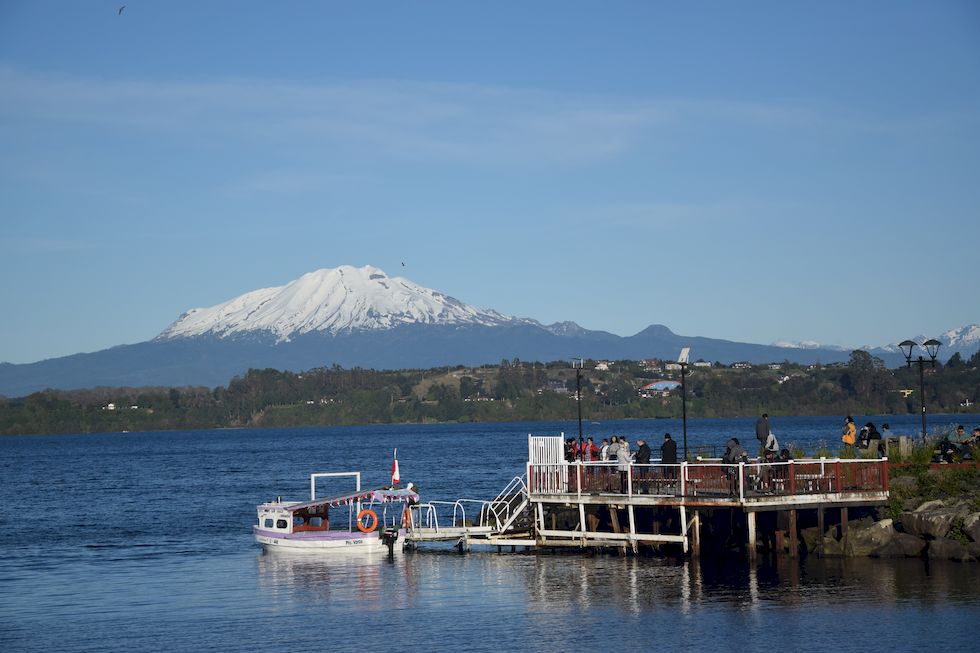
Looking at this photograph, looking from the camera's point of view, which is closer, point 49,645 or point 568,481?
point 49,645

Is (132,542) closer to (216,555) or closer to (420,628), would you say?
(216,555)

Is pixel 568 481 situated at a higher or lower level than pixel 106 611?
higher

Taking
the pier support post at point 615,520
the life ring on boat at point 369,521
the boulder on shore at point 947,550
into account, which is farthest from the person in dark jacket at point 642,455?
the life ring on boat at point 369,521

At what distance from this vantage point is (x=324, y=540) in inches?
1797

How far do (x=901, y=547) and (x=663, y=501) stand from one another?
6.95 m

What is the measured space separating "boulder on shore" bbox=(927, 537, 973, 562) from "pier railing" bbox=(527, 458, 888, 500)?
2375mm

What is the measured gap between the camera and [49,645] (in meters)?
31.0

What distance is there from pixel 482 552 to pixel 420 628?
13.7 meters

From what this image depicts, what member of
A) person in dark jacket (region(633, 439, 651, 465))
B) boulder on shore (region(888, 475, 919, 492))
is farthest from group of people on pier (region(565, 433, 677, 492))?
boulder on shore (region(888, 475, 919, 492))

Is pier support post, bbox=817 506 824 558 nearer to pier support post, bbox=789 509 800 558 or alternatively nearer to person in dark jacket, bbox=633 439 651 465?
pier support post, bbox=789 509 800 558

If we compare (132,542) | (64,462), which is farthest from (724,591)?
(64,462)

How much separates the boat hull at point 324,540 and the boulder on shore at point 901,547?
52.6 feet

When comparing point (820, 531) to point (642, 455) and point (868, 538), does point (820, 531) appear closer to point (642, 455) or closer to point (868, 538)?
point (868, 538)

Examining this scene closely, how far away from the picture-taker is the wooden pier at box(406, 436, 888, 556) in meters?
38.2
